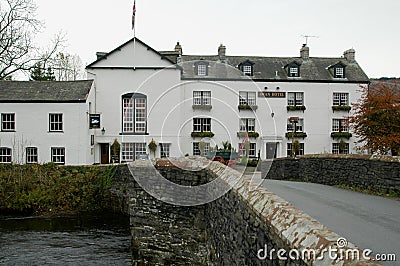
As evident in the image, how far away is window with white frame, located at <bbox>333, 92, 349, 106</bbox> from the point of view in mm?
38938

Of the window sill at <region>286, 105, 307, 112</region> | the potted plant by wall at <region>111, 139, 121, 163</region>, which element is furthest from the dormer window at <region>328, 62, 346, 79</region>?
the potted plant by wall at <region>111, 139, 121, 163</region>

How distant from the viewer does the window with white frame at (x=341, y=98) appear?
38.9 meters

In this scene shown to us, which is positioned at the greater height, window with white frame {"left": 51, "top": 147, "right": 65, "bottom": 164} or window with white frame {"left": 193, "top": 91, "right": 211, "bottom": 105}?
window with white frame {"left": 193, "top": 91, "right": 211, "bottom": 105}

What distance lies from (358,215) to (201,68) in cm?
2872

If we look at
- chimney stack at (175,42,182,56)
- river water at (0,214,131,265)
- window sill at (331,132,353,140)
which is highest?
chimney stack at (175,42,182,56)

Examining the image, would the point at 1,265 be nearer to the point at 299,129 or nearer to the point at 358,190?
the point at 358,190

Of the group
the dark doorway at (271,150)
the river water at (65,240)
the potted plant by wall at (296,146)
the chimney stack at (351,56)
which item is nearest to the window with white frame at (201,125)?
the dark doorway at (271,150)

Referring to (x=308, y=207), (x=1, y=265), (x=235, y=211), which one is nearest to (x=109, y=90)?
(x=1, y=265)

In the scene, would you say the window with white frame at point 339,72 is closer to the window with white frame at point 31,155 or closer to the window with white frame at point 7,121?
the window with white frame at point 31,155

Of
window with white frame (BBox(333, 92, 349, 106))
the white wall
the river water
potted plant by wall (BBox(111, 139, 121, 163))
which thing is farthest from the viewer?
window with white frame (BBox(333, 92, 349, 106))

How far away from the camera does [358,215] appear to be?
9492 mm

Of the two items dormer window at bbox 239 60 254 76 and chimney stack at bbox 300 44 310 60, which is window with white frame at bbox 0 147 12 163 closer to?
dormer window at bbox 239 60 254 76

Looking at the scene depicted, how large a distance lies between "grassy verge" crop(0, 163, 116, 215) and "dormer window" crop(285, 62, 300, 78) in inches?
844

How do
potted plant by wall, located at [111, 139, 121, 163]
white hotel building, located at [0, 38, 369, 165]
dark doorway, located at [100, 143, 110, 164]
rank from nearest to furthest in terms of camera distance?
white hotel building, located at [0, 38, 369, 165] < potted plant by wall, located at [111, 139, 121, 163] < dark doorway, located at [100, 143, 110, 164]
